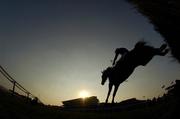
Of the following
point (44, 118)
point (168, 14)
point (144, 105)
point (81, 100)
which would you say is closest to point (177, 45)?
point (168, 14)

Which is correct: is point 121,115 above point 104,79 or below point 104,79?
below

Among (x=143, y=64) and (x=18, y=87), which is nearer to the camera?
(x=143, y=64)

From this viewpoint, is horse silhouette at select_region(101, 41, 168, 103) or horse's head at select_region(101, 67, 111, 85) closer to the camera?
horse silhouette at select_region(101, 41, 168, 103)

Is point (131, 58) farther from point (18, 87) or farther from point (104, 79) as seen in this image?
point (18, 87)

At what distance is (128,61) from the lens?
58.7ft

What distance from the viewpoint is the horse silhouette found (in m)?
16.8

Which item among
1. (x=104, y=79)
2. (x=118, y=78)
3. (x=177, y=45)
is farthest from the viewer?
(x=104, y=79)

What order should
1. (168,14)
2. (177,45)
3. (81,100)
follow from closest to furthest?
(168,14)
(177,45)
(81,100)

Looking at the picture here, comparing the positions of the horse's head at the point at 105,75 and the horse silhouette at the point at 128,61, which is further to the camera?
the horse's head at the point at 105,75

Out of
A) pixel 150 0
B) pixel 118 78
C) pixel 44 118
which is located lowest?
pixel 44 118

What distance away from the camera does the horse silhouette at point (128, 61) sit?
16.8m

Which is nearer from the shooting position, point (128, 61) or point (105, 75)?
point (128, 61)

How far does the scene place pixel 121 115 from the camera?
14.9 metres

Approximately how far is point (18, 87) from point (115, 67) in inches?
202
